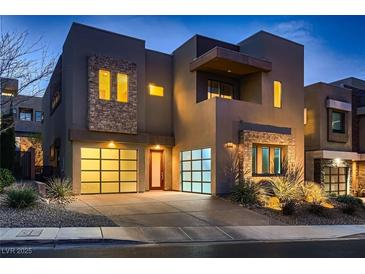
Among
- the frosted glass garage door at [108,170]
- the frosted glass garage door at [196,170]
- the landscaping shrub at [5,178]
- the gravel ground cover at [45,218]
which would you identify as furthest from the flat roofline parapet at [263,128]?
the landscaping shrub at [5,178]

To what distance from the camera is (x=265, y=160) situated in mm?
19156

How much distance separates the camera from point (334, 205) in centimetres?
1628

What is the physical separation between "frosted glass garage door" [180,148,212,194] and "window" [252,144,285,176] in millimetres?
2434

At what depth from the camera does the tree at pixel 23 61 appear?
12.4m

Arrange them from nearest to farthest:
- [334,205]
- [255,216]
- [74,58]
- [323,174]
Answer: [255,216] < [334,205] < [74,58] < [323,174]

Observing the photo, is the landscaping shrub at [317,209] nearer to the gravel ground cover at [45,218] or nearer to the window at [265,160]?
the window at [265,160]

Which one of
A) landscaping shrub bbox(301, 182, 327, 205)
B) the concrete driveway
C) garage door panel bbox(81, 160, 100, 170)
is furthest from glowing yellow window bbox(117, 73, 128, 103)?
landscaping shrub bbox(301, 182, 327, 205)

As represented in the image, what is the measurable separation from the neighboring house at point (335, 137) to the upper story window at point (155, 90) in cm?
1007

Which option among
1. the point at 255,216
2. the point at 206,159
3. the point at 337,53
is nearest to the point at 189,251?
the point at 255,216

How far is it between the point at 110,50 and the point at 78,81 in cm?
236

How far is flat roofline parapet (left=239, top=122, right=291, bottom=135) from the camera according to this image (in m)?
18.3

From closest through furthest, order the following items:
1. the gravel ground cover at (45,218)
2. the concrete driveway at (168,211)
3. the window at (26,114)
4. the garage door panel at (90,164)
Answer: the gravel ground cover at (45,218)
the concrete driveway at (168,211)
the garage door panel at (90,164)
the window at (26,114)

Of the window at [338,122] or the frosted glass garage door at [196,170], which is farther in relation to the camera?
the window at [338,122]

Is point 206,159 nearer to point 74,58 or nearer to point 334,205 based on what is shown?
point 334,205
